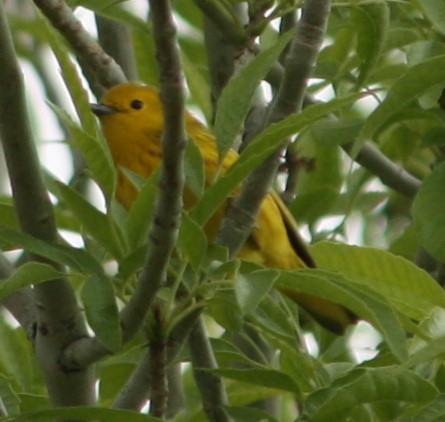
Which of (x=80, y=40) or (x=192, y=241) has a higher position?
(x=80, y=40)

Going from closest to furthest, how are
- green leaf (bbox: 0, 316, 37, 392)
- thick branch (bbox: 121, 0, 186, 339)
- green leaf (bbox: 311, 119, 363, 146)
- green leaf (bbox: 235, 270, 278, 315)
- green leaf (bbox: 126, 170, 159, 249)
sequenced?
thick branch (bbox: 121, 0, 186, 339) < green leaf (bbox: 235, 270, 278, 315) < green leaf (bbox: 126, 170, 159, 249) < green leaf (bbox: 0, 316, 37, 392) < green leaf (bbox: 311, 119, 363, 146)

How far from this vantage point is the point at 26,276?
2.44m

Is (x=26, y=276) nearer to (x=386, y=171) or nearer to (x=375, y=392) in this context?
(x=375, y=392)

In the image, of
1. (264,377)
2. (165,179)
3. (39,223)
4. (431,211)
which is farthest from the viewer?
(431,211)

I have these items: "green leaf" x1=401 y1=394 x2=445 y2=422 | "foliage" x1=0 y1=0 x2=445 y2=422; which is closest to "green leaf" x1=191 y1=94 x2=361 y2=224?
"foliage" x1=0 y1=0 x2=445 y2=422

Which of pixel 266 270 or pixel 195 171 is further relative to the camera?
pixel 195 171

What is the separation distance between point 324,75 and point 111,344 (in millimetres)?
1578

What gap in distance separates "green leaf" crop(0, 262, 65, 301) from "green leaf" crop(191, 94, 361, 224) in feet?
0.96

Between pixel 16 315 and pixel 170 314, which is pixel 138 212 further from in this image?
pixel 16 315

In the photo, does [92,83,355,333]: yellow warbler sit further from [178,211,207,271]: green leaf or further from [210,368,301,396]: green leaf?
[178,211,207,271]: green leaf

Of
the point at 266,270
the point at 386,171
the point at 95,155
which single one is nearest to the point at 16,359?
the point at 95,155

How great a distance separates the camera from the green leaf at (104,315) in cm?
244

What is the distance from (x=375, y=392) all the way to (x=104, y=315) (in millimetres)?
523

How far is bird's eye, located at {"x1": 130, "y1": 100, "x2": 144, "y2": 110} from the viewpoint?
4.20 meters
